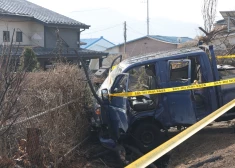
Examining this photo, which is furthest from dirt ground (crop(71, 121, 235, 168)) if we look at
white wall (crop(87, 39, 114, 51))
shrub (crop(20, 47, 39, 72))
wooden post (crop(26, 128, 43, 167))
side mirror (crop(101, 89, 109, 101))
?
white wall (crop(87, 39, 114, 51))

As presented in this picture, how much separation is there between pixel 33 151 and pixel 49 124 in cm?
85

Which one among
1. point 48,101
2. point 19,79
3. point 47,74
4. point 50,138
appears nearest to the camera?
point 19,79

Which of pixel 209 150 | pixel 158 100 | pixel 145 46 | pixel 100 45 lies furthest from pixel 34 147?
pixel 100 45

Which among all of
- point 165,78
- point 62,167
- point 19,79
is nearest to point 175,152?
point 165,78

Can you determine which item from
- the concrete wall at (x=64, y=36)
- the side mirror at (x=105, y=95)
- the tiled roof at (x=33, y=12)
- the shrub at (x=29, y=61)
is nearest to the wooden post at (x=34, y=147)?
the shrub at (x=29, y=61)

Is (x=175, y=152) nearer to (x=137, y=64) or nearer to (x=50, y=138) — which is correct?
(x=137, y=64)

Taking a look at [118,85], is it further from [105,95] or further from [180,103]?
[180,103]

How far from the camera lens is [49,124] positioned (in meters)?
7.19

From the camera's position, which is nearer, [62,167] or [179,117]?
[62,167]

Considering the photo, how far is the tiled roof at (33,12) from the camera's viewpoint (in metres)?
26.9

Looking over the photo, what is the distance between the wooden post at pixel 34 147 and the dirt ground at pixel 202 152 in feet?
3.19

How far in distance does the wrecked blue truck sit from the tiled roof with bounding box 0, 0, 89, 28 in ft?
61.0

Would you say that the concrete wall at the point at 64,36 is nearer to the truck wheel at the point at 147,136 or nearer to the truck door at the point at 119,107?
the truck door at the point at 119,107

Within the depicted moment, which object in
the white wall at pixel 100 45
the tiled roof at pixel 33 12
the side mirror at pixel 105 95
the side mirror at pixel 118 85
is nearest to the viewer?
the side mirror at pixel 118 85
